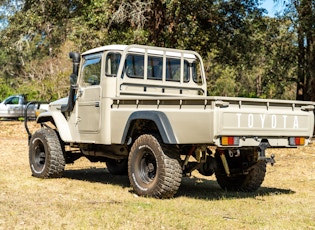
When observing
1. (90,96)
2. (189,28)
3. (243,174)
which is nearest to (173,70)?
(90,96)

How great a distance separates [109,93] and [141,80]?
66 centimetres

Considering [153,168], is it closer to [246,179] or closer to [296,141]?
[246,179]

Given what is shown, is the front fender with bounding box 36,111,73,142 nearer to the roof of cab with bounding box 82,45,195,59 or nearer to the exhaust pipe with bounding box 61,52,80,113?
the exhaust pipe with bounding box 61,52,80,113

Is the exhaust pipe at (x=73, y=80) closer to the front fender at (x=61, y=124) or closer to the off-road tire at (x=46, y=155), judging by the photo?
the front fender at (x=61, y=124)

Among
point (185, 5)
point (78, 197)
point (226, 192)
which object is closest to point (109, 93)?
point (78, 197)

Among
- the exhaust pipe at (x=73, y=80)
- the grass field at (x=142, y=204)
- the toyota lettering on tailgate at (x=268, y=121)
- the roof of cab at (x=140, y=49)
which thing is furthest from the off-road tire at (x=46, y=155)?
the toyota lettering on tailgate at (x=268, y=121)

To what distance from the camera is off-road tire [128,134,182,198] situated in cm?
798

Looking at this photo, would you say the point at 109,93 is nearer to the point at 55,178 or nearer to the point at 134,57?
the point at 134,57

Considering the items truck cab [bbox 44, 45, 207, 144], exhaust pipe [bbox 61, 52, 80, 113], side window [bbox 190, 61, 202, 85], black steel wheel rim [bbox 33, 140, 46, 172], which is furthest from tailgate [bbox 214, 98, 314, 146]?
black steel wheel rim [bbox 33, 140, 46, 172]

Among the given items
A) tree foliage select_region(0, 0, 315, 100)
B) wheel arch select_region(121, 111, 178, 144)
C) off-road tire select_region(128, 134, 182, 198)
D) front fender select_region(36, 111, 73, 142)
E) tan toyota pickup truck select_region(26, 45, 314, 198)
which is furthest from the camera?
tree foliage select_region(0, 0, 315, 100)

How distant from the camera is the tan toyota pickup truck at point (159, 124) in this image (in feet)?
25.4

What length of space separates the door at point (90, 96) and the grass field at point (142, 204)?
1.01 m

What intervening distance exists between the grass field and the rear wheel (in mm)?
198

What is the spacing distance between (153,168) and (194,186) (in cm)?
187
